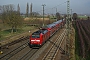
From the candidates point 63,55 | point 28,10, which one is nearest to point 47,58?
point 63,55

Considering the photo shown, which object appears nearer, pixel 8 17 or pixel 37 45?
pixel 37 45

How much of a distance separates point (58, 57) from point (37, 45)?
5858mm

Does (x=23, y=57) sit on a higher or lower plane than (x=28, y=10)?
lower

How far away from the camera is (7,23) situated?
51.2 m

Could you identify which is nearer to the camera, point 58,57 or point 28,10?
point 58,57

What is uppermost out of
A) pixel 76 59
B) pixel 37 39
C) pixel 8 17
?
pixel 8 17

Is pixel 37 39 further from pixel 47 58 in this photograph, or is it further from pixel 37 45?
pixel 47 58

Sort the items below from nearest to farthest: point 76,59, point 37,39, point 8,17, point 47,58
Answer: point 47,58 < point 76,59 < point 37,39 < point 8,17

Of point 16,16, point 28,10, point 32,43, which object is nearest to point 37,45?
point 32,43

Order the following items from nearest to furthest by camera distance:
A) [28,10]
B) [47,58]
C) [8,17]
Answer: [47,58] < [8,17] < [28,10]

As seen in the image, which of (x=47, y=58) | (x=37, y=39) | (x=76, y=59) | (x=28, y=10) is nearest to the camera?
(x=47, y=58)

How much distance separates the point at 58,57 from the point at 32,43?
624 cm

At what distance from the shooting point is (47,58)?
71.4ft

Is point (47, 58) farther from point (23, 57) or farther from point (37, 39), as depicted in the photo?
point (37, 39)
